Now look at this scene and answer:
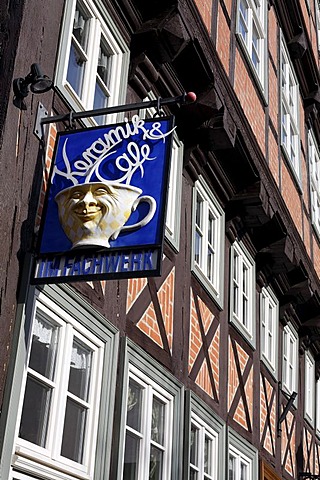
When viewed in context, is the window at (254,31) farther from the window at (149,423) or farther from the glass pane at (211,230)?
the window at (149,423)

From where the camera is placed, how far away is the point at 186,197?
8805 mm

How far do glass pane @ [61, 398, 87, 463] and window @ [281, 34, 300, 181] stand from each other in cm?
763

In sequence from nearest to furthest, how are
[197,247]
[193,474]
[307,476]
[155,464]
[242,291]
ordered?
[155,464]
[193,474]
[197,247]
[242,291]
[307,476]

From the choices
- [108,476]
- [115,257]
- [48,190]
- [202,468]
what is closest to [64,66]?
[48,190]

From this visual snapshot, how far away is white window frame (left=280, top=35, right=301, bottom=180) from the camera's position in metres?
13.2

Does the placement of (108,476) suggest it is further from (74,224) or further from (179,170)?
(179,170)

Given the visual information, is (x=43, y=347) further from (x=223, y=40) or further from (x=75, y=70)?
(x=223, y=40)

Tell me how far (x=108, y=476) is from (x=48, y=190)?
2.21 metres

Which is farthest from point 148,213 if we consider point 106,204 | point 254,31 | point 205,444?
point 254,31

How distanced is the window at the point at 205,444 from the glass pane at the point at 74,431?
2.10 m

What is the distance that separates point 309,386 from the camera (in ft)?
47.9

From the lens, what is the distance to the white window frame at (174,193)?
812 cm

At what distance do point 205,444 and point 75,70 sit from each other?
416cm

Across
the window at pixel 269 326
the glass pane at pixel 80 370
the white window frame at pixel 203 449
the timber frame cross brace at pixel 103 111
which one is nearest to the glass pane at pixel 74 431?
the glass pane at pixel 80 370
